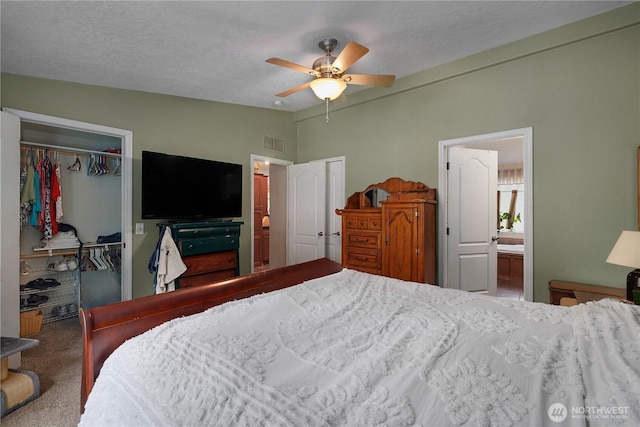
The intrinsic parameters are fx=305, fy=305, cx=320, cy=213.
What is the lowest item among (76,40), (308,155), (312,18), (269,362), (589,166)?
(269,362)

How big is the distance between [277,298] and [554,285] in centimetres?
251

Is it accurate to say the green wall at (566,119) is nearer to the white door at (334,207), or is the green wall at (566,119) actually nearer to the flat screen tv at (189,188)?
the white door at (334,207)

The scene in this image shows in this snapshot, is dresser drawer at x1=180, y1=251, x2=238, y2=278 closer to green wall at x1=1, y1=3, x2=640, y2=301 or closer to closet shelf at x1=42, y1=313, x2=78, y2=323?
green wall at x1=1, y1=3, x2=640, y2=301

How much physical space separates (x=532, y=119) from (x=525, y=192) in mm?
698

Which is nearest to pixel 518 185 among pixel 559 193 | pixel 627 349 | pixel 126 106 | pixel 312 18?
pixel 559 193

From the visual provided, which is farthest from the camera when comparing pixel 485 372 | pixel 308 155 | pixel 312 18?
pixel 308 155

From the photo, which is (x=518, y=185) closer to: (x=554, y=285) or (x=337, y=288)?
(x=554, y=285)

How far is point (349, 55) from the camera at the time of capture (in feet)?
7.80

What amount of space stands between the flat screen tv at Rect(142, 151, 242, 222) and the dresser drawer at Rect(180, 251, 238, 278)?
0.50 m

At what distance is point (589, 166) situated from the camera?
8.66ft

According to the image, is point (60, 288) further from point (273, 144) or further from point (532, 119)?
point (532, 119)

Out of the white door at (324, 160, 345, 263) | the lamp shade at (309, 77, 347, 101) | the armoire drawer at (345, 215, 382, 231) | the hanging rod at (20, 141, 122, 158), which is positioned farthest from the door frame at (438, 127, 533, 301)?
the hanging rod at (20, 141, 122, 158)

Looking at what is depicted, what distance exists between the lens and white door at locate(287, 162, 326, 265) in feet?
14.8

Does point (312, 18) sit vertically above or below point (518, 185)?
above
